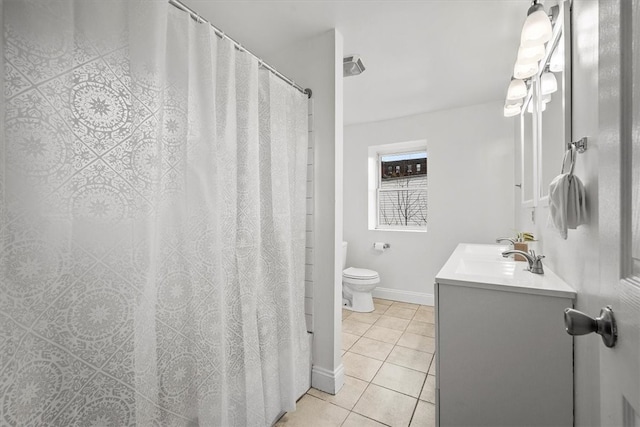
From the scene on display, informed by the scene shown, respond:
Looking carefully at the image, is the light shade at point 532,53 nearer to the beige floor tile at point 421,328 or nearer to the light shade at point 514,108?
the light shade at point 514,108

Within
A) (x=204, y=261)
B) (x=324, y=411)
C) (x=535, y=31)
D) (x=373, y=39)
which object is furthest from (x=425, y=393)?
(x=373, y=39)

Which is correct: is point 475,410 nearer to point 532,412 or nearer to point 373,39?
point 532,412

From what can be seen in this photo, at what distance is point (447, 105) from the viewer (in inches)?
119

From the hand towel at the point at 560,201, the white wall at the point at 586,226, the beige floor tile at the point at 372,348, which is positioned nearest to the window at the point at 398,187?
the beige floor tile at the point at 372,348

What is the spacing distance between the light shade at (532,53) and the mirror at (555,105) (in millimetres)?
41

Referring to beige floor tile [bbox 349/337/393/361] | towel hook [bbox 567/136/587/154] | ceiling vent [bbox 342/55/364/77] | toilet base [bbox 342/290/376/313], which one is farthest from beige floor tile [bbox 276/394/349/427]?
ceiling vent [bbox 342/55/364/77]

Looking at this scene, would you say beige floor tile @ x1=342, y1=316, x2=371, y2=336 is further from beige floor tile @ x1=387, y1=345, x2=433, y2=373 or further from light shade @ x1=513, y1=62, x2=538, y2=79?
light shade @ x1=513, y1=62, x2=538, y2=79

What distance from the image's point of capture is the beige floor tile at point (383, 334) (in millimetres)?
2424

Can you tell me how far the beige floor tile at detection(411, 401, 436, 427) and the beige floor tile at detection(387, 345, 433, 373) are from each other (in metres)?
0.36

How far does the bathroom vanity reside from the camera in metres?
1.11

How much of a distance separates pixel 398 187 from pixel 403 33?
2.07 m

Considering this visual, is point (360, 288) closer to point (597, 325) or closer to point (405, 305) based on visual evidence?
point (405, 305)

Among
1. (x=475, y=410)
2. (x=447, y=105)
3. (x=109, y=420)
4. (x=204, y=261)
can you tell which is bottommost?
(x=475, y=410)

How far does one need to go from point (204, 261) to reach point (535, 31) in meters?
1.76
